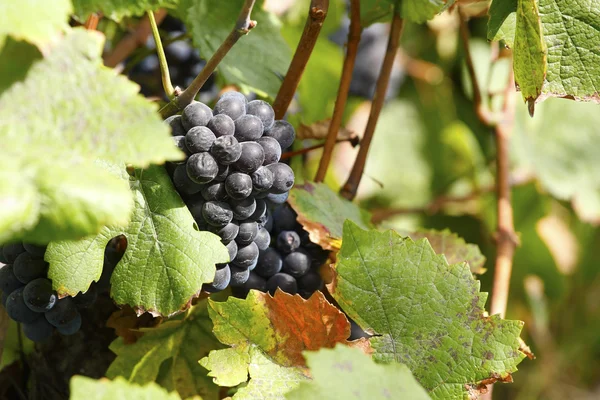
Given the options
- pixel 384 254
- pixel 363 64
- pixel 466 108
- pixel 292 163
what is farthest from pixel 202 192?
pixel 466 108

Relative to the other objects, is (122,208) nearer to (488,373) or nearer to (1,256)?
(1,256)

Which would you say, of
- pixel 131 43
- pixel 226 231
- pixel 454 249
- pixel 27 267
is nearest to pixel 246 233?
pixel 226 231

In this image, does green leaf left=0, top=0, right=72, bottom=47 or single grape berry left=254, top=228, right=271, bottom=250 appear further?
single grape berry left=254, top=228, right=271, bottom=250

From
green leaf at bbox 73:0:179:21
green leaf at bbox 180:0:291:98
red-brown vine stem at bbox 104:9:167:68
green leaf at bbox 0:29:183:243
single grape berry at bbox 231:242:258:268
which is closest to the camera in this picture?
green leaf at bbox 0:29:183:243

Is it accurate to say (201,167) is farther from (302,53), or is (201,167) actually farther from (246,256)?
(302,53)

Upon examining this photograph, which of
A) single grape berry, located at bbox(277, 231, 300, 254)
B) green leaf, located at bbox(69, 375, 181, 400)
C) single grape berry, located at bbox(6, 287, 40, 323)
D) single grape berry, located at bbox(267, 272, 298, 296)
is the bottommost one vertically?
single grape berry, located at bbox(6, 287, 40, 323)

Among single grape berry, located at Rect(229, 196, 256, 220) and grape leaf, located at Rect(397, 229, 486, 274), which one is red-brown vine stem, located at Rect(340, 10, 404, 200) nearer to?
grape leaf, located at Rect(397, 229, 486, 274)

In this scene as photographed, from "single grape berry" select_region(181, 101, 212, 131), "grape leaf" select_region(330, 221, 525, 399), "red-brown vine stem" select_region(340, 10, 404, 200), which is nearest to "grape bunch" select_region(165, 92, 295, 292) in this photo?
"single grape berry" select_region(181, 101, 212, 131)

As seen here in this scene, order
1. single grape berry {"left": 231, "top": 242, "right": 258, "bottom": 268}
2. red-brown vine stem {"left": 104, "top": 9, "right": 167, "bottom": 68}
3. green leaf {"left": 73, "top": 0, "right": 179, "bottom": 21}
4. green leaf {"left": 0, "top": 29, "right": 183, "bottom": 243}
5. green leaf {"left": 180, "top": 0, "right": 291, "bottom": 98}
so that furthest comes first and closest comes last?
red-brown vine stem {"left": 104, "top": 9, "right": 167, "bottom": 68}
green leaf {"left": 180, "top": 0, "right": 291, "bottom": 98}
single grape berry {"left": 231, "top": 242, "right": 258, "bottom": 268}
green leaf {"left": 73, "top": 0, "right": 179, "bottom": 21}
green leaf {"left": 0, "top": 29, "right": 183, "bottom": 243}
